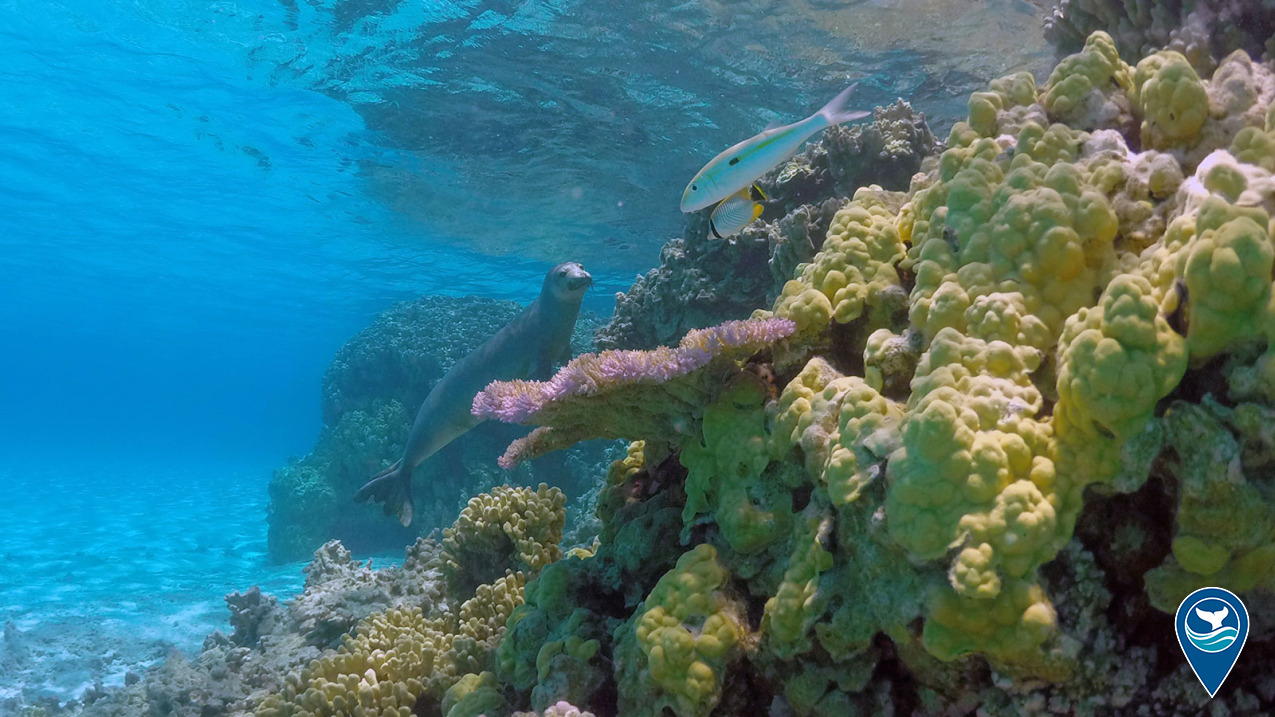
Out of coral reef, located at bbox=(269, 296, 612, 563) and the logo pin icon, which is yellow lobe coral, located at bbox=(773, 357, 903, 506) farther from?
coral reef, located at bbox=(269, 296, 612, 563)

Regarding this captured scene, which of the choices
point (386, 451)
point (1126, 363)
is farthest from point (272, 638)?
point (386, 451)

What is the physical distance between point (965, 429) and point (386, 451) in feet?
54.2

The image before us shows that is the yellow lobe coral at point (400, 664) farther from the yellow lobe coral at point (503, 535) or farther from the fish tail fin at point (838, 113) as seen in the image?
the fish tail fin at point (838, 113)

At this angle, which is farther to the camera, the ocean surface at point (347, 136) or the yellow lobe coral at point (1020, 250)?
the ocean surface at point (347, 136)

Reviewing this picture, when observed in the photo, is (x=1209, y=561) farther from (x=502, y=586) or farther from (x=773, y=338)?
(x=502, y=586)

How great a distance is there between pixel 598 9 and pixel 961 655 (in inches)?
480

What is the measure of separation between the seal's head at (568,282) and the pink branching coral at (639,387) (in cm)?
602

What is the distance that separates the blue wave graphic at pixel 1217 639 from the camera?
1.88 metres

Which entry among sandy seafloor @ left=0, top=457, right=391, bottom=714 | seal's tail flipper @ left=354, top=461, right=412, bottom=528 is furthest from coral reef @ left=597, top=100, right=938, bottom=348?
sandy seafloor @ left=0, top=457, right=391, bottom=714

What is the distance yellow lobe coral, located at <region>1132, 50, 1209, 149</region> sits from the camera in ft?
8.10

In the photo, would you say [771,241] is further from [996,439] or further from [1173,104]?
[996,439]

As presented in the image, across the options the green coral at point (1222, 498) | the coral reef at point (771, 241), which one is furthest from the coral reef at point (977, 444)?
the coral reef at point (771, 241)

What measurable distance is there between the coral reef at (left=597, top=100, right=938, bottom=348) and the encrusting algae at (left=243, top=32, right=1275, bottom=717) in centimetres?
192

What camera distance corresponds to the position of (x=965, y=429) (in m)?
2.03
